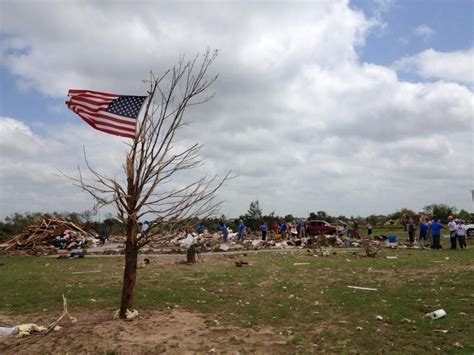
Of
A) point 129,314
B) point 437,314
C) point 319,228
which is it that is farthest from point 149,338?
point 319,228

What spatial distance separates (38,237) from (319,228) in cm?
A: 2092

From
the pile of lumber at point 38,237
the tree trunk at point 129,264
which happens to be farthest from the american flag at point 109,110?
the pile of lumber at point 38,237

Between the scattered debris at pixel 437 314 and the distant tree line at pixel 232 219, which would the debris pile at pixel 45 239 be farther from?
the scattered debris at pixel 437 314

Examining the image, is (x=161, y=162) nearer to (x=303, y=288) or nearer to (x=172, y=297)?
(x=172, y=297)

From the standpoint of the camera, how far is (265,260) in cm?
1922

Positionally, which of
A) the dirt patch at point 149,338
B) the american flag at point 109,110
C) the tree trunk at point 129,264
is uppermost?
the american flag at point 109,110

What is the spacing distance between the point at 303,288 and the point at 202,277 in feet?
11.3

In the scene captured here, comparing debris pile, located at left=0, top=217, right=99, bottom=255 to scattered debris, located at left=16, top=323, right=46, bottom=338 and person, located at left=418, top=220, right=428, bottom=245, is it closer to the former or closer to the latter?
person, located at left=418, top=220, right=428, bottom=245

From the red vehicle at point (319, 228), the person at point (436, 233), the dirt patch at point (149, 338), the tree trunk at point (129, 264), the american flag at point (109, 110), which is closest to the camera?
the dirt patch at point (149, 338)

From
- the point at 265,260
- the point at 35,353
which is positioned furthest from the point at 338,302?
the point at 265,260

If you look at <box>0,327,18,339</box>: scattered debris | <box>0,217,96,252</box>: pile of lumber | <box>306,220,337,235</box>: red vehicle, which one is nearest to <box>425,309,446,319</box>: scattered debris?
<box>0,327,18,339</box>: scattered debris

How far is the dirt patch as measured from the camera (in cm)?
699

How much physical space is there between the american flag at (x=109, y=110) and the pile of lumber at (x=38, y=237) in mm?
20882

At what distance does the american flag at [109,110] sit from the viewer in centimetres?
883
